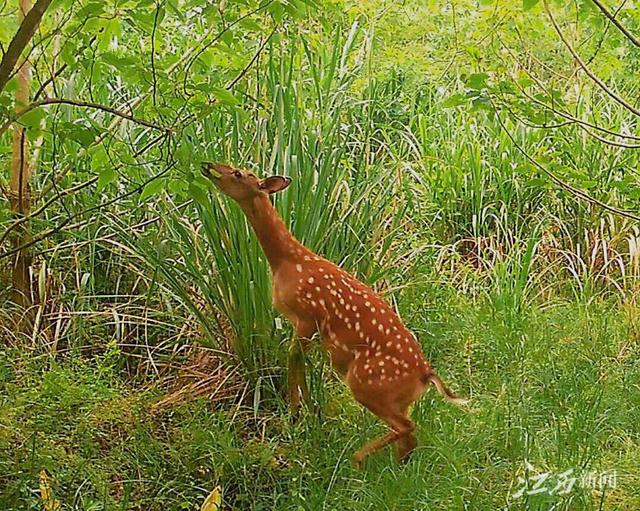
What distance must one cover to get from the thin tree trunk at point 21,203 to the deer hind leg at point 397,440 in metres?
1.92

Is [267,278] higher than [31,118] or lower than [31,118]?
lower

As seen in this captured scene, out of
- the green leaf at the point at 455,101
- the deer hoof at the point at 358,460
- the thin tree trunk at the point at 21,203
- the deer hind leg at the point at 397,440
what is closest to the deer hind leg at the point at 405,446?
the deer hind leg at the point at 397,440

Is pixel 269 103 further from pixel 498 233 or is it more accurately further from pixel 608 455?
pixel 608 455

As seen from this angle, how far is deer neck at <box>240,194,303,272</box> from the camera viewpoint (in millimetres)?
3430

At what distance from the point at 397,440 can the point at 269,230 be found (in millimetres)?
865

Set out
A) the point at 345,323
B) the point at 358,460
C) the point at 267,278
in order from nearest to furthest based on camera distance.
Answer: the point at 358,460, the point at 345,323, the point at 267,278

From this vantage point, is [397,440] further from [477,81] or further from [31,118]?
[31,118]

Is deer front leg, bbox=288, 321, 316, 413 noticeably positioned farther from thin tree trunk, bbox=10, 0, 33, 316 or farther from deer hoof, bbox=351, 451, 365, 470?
thin tree trunk, bbox=10, 0, 33, 316

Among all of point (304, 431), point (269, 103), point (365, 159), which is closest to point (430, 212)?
point (365, 159)

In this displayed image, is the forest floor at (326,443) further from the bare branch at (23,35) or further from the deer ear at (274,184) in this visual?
the bare branch at (23,35)

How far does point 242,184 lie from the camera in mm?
3391

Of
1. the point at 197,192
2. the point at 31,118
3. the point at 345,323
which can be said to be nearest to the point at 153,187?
the point at 197,192

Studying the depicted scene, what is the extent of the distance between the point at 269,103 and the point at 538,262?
1.98 meters

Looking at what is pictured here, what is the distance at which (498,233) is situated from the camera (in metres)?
5.82
